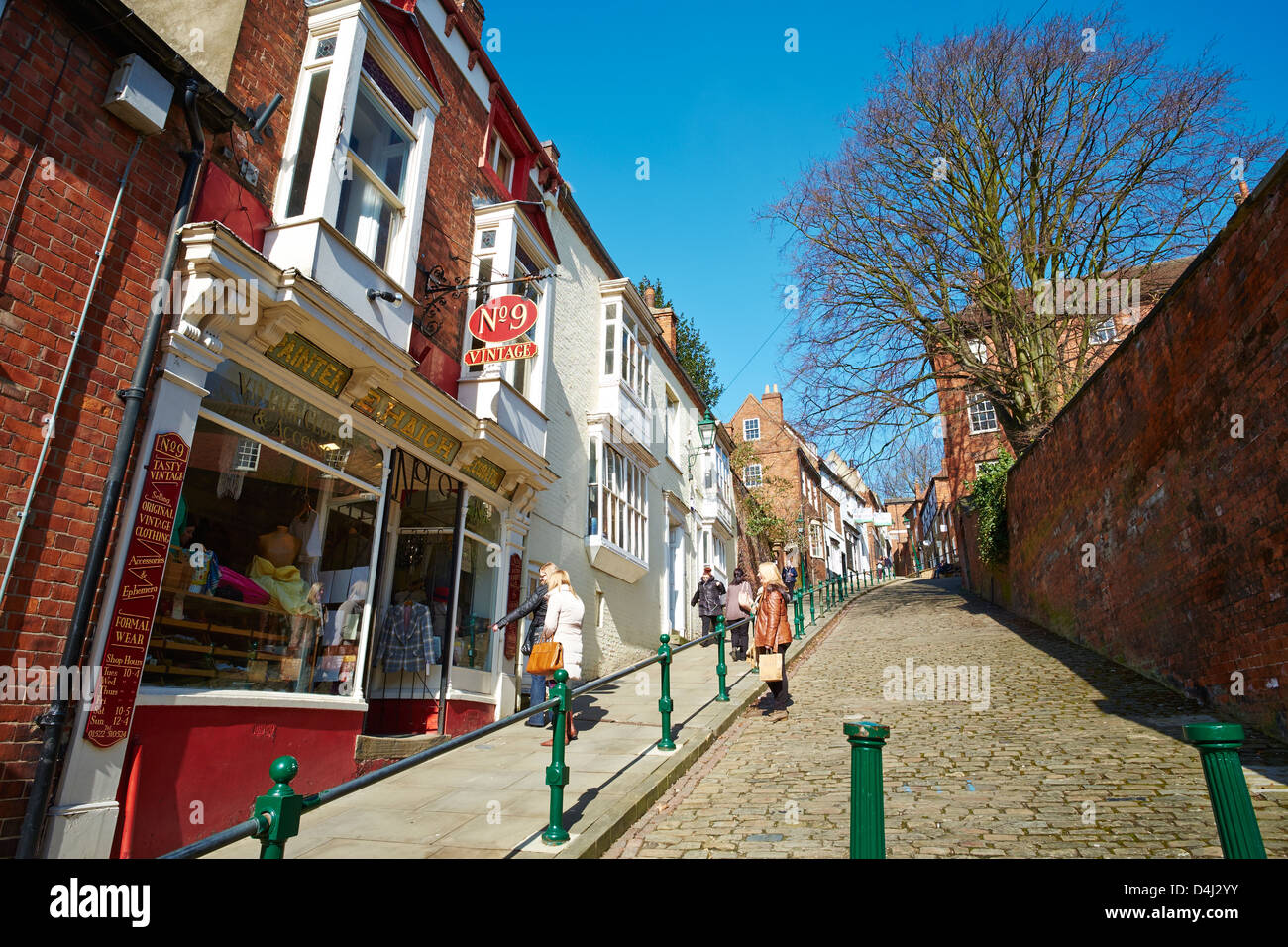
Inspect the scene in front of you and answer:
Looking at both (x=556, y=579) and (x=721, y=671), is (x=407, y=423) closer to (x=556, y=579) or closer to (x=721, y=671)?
(x=556, y=579)

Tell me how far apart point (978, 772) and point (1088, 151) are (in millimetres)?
16013

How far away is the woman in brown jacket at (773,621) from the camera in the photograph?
340 inches

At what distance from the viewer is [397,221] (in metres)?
8.16

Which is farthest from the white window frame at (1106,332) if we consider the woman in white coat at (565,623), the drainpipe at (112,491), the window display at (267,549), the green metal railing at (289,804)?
the drainpipe at (112,491)

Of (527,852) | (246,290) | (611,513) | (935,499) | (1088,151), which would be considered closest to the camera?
(527,852)

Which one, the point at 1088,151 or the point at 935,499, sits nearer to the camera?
the point at 1088,151

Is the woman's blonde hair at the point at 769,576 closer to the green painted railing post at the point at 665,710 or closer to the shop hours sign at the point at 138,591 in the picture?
the green painted railing post at the point at 665,710

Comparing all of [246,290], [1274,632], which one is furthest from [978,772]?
[246,290]

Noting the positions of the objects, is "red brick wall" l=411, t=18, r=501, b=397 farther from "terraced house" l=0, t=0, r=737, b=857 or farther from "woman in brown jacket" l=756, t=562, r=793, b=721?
"woman in brown jacket" l=756, t=562, r=793, b=721

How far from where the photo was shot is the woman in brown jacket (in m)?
8.64

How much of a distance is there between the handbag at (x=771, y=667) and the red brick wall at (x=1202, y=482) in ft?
14.4

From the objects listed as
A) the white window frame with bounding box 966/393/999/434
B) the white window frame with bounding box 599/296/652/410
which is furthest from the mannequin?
the white window frame with bounding box 966/393/999/434

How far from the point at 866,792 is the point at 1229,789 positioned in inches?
55.1
